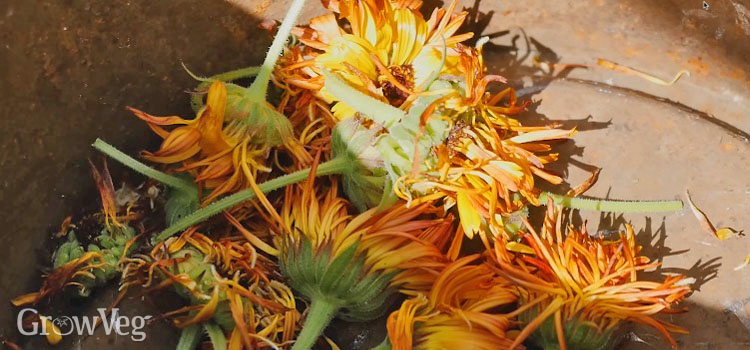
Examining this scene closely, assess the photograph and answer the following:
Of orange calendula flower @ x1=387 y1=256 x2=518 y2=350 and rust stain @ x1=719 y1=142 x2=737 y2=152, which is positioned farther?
rust stain @ x1=719 y1=142 x2=737 y2=152

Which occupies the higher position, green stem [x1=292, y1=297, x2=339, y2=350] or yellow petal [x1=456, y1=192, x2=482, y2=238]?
yellow petal [x1=456, y1=192, x2=482, y2=238]

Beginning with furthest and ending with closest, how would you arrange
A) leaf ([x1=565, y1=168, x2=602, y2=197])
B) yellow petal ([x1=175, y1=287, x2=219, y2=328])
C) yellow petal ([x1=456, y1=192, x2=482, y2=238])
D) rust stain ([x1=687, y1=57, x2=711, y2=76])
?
rust stain ([x1=687, y1=57, x2=711, y2=76]), leaf ([x1=565, y1=168, x2=602, y2=197]), yellow petal ([x1=456, y1=192, x2=482, y2=238]), yellow petal ([x1=175, y1=287, x2=219, y2=328])

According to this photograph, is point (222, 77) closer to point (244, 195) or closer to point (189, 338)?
point (244, 195)

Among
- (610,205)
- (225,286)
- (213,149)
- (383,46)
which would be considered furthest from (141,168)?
(610,205)

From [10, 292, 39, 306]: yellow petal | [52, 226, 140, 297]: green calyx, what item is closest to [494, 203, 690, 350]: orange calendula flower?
[52, 226, 140, 297]: green calyx

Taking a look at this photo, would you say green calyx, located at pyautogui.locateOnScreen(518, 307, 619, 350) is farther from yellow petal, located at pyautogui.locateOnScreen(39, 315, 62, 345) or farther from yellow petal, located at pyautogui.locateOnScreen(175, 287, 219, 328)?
yellow petal, located at pyautogui.locateOnScreen(39, 315, 62, 345)

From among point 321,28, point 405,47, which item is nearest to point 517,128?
point 405,47

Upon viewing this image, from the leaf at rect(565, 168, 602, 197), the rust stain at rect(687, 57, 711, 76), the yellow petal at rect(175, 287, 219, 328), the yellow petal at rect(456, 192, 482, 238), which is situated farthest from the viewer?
the rust stain at rect(687, 57, 711, 76)

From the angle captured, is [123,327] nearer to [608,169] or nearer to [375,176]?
[375,176]
